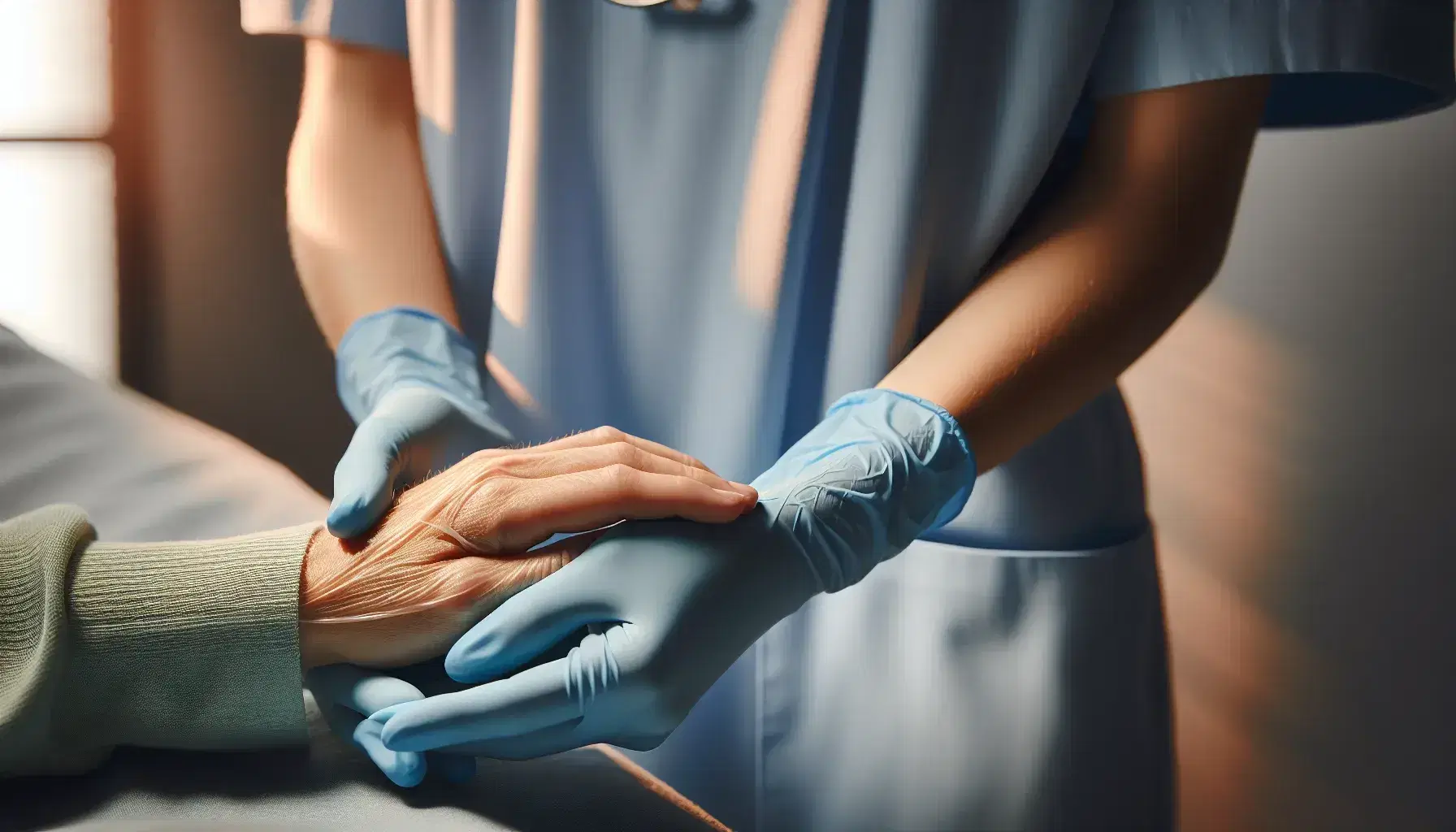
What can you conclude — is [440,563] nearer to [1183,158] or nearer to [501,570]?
[501,570]

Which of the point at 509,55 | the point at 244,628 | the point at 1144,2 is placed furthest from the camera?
the point at 509,55

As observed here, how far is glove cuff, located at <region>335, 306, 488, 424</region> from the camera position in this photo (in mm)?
675

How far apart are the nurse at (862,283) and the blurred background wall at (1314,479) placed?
0.14ft

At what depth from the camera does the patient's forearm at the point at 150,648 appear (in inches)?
17.9

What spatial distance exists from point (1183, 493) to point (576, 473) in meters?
0.47

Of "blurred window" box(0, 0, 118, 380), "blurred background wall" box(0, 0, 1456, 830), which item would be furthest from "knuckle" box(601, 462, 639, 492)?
"blurred window" box(0, 0, 118, 380)

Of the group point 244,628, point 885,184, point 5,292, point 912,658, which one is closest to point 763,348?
point 885,184

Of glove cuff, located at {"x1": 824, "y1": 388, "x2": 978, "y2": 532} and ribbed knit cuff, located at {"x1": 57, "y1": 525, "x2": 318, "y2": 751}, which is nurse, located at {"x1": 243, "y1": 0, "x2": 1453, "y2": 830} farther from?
ribbed knit cuff, located at {"x1": 57, "y1": 525, "x2": 318, "y2": 751}

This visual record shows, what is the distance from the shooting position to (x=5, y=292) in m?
0.82

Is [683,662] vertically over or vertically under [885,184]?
under

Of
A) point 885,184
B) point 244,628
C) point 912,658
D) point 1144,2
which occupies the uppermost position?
point 1144,2

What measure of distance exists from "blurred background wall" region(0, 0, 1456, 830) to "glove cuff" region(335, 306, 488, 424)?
0.29 m

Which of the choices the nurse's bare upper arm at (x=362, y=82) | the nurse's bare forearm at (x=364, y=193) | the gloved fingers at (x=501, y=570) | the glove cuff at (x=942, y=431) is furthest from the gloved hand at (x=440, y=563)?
the nurse's bare upper arm at (x=362, y=82)

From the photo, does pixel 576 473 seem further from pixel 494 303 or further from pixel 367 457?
pixel 494 303
